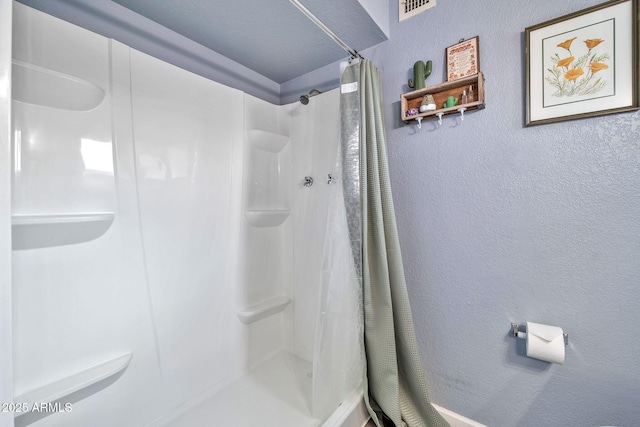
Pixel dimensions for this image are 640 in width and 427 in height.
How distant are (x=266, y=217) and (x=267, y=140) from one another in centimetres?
51

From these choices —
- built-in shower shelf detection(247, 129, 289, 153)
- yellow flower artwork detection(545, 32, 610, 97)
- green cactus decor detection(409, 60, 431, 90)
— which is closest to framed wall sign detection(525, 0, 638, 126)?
yellow flower artwork detection(545, 32, 610, 97)

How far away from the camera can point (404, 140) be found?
137cm

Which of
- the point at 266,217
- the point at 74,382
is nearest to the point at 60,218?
the point at 74,382

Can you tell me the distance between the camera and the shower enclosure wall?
924 mm

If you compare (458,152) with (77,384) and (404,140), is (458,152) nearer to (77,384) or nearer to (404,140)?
(404,140)

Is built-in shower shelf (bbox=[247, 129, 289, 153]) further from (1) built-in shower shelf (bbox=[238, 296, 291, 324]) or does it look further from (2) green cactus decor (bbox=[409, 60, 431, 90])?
(1) built-in shower shelf (bbox=[238, 296, 291, 324])

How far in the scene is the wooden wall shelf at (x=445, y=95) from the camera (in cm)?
112

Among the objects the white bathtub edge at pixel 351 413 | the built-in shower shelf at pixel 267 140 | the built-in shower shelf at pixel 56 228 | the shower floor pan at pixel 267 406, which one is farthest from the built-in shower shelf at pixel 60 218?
the white bathtub edge at pixel 351 413

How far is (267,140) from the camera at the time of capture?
168 centimetres

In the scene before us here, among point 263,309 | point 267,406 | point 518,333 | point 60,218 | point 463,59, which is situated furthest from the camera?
point 263,309

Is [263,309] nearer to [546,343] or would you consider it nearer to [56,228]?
[56,228]

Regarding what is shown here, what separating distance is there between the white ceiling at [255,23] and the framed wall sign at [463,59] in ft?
1.31

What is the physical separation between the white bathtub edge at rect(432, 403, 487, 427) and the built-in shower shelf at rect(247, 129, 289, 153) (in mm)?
1761

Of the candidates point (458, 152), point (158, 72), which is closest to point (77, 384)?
point (158, 72)
